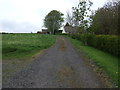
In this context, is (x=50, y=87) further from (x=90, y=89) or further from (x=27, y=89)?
(x=90, y=89)

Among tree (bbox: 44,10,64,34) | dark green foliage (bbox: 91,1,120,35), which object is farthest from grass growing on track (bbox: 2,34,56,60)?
tree (bbox: 44,10,64,34)

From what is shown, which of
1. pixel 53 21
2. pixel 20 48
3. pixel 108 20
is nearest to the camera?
pixel 20 48

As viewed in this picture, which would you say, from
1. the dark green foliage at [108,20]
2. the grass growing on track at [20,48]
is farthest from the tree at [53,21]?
the grass growing on track at [20,48]

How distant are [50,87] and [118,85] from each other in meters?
2.84

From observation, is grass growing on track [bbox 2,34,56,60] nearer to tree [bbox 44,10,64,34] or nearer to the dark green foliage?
the dark green foliage

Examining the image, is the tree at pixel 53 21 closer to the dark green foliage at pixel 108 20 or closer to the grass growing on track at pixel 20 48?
the dark green foliage at pixel 108 20

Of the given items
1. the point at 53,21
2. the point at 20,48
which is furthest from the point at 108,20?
the point at 53,21

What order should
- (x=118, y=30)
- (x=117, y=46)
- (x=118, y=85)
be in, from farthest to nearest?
(x=118, y=30) < (x=117, y=46) < (x=118, y=85)

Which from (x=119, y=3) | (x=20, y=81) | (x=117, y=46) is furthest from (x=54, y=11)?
(x=20, y=81)

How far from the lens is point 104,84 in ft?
28.2

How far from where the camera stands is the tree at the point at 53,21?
4124 inches

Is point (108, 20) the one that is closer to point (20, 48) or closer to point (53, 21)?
point (20, 48)

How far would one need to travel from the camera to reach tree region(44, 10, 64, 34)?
104750 millimetres

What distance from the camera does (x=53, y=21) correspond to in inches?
4171
